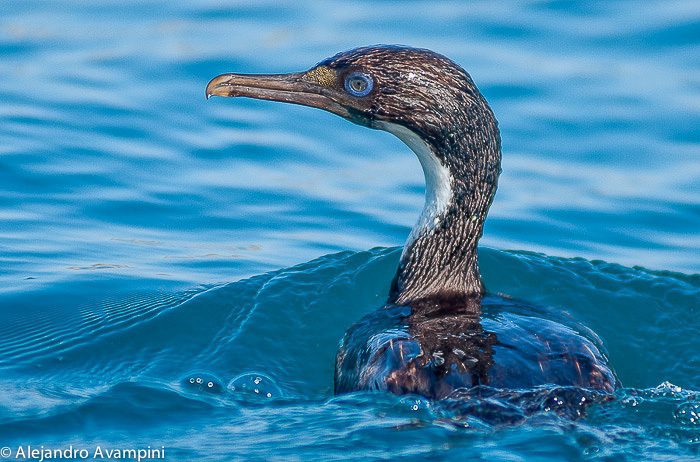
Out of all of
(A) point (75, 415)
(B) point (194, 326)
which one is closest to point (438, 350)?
(A) point (75, 415)

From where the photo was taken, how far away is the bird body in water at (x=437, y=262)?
5840mm

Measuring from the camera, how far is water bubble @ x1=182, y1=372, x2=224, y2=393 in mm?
6652

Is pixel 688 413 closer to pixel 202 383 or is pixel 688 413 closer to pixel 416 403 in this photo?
pixel 416 403

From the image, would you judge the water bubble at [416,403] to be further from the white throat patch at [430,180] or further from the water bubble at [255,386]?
the white throat patch at [430,180]

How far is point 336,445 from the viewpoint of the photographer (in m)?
5.29

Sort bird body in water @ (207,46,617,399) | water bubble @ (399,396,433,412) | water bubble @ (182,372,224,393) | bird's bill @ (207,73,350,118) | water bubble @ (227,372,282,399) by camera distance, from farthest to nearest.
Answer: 1. bird's bill @ (207,73,350,118)
2. water bubble @ (227,372,282,399)
3. water bubble @ (182,372,224,393)
4. bird body in water @ (207,46,617,399)
5. water bubble @ (399,396,433,412)

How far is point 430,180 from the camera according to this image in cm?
742

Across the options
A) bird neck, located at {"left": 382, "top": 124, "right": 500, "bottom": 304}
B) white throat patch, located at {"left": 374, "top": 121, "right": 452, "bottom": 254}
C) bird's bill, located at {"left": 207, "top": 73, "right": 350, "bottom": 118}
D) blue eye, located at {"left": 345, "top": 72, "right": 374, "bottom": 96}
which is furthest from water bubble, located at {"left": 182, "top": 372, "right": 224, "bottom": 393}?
blue eye, located at {"left": 345, "top": 72, "right": 374, "bottom": 96}

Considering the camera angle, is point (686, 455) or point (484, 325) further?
point (484, 325)

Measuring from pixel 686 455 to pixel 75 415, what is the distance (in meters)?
3.28

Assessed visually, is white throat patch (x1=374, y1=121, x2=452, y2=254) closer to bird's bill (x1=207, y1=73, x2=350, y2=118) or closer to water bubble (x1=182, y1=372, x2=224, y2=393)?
bird's bill (x1=207, y1=73, x2=350, y2=118)

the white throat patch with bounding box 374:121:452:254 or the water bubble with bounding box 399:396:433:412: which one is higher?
the white throat patch with bounding box 374:121:452:254

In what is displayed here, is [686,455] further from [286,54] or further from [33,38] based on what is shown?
[33,38]

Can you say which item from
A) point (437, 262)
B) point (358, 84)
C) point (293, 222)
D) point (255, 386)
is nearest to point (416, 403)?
point (255, 386)
